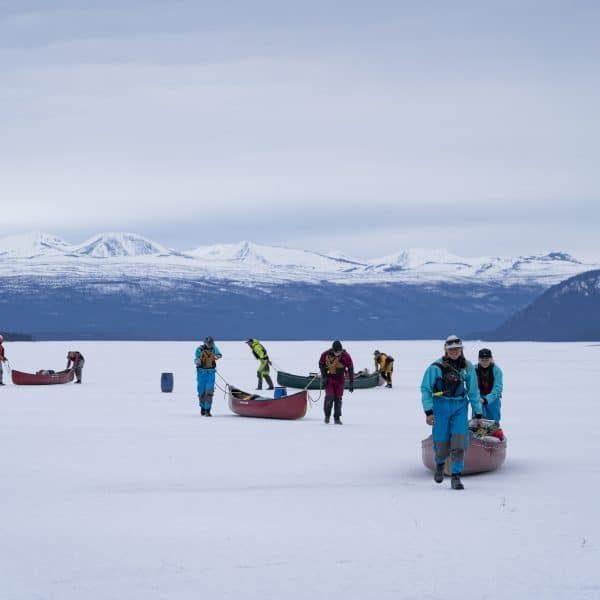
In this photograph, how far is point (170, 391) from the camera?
33094 millimetres

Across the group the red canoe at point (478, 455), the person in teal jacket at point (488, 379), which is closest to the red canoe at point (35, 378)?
the person in teal jacket at point (488, 379)

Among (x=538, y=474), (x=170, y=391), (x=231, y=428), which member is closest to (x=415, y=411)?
(x=231, y=428)

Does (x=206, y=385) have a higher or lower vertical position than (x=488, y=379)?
lower

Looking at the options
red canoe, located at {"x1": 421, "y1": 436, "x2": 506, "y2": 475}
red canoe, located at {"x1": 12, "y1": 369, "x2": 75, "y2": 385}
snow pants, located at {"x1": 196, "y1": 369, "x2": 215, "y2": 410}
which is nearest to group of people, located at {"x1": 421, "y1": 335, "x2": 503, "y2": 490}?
red canoe, located at {"x1": 421, "y1": 436, "x2": 506, "y2": 475}

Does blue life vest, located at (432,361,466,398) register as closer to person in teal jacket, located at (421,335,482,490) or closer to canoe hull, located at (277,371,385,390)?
person in teal jacket, located at (421,335,482,490)

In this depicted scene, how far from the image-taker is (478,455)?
535 inches

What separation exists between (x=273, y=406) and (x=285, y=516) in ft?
40.8

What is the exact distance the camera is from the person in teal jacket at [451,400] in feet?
40.3

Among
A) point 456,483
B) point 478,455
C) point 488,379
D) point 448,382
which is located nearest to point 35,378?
point 488,379

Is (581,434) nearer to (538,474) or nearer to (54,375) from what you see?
(538,474)

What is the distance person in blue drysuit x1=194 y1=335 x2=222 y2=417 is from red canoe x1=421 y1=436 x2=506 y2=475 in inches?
368

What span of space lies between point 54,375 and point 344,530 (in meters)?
28.4

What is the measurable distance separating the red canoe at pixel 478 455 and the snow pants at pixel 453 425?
910 millimetres

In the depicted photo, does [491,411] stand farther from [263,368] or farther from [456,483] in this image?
[263,368]
